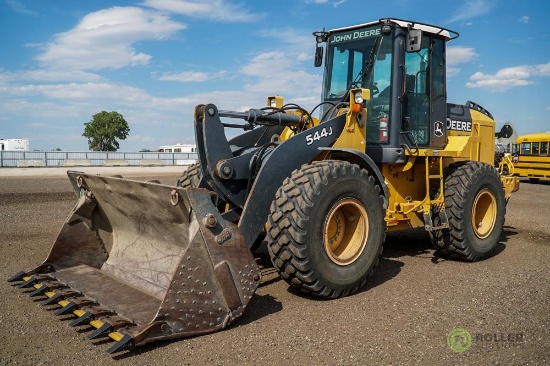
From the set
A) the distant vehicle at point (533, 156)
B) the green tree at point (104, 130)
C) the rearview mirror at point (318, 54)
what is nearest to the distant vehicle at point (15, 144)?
the green tree at point (104, 130)

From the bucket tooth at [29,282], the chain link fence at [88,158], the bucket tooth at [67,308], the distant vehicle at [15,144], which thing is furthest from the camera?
the distant vehicle at [15,144]

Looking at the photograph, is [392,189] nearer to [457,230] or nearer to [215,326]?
[457,230]

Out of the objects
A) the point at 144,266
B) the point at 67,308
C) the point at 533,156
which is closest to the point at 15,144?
the point at 533,156

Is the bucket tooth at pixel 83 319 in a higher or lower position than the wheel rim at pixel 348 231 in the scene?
lower

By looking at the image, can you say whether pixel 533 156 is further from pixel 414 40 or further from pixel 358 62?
pixel 414 40

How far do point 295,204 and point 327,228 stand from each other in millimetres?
523

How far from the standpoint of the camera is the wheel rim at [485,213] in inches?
269

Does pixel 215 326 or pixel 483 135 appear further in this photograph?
pixel 483 135

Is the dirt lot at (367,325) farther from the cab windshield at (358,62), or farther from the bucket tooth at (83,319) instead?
the cab windshield at (358,62)

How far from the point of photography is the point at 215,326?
3.95m

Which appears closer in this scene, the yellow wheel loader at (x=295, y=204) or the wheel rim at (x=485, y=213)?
the yellow wheel loader at (x=295, y=204)

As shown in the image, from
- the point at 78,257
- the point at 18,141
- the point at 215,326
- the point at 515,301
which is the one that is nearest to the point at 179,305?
the point at 215,326

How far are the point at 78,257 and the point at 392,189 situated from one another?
3.81m

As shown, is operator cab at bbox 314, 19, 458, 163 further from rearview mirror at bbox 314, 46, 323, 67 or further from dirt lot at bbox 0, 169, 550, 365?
dirt lot at bbox 0, 169, 550, 365
